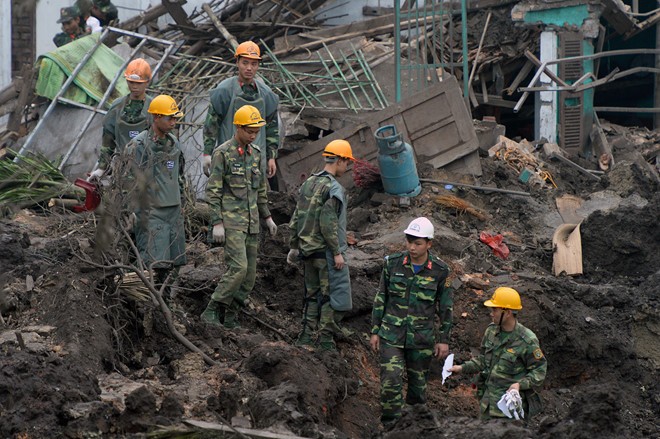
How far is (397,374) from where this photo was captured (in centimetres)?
917

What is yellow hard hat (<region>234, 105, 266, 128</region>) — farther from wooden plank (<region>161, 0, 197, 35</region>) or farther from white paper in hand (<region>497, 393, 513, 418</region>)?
wooden plank (<region>161, 0, 197, 35</region>)

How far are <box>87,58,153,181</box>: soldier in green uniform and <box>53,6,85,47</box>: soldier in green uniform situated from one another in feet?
19.5

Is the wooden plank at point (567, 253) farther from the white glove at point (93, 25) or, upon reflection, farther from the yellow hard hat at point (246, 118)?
the white glove at point (93, 25)

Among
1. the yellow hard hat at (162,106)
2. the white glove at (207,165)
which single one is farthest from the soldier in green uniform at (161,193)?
the white glove at (207,165)

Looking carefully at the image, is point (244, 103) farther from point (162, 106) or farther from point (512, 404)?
point (512, 404)

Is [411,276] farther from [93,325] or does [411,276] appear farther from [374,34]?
[374,34]

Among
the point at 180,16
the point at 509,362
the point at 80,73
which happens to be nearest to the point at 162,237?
the point at 509,362

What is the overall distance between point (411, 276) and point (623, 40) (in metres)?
13.1

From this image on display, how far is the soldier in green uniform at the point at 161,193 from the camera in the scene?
10117 mm

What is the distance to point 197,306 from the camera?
10805 mm

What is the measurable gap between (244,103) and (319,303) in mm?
2152

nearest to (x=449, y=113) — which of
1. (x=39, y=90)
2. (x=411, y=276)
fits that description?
(x=39, y=90)

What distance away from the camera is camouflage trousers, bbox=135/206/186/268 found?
1016 cm

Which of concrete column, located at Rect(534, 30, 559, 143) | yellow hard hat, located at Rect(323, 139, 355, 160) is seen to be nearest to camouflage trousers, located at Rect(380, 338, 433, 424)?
yellow hard hat, located at Rect(323, 139, 355, 160)
